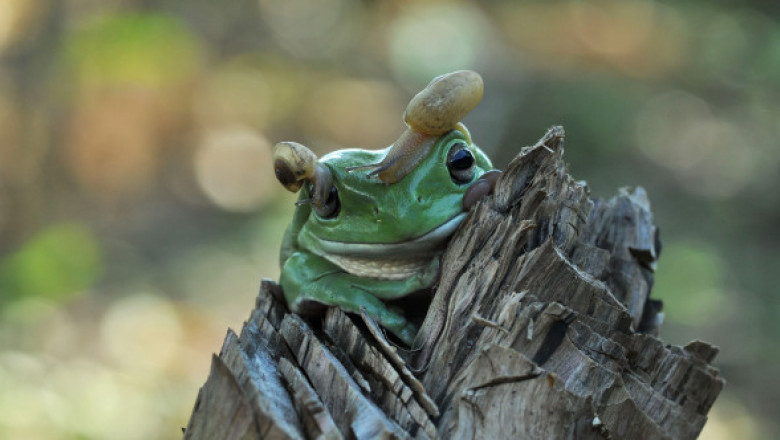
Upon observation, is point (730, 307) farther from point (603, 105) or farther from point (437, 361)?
point (437, 361)

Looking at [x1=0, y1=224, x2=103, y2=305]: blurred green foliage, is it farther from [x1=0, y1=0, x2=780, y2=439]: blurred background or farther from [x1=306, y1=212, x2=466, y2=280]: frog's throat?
[x1=306, y1=212, x2=466, y2=280]: frog's throat

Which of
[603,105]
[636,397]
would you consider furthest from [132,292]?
[636,397]

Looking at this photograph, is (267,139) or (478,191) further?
(267,139)

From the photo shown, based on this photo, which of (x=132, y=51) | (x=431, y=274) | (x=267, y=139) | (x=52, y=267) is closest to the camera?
(x=431, y=274)

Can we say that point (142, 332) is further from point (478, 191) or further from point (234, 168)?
point (478, 191)

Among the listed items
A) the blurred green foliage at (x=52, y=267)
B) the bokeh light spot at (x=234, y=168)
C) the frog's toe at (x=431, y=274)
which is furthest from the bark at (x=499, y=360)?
the bokeh light spot at (x=234, y=168)

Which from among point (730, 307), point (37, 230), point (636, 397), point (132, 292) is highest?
point (37, 230)

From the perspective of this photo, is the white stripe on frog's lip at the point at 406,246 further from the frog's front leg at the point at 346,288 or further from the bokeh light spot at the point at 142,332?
the bokeh light spot at the point at 142,332

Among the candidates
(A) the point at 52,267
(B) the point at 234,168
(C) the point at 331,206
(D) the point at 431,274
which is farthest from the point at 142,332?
(D) the point at 431,274
